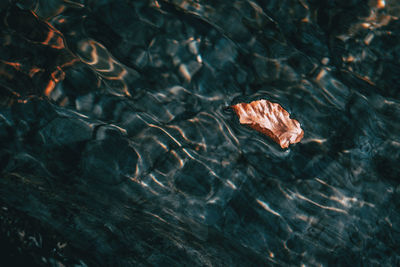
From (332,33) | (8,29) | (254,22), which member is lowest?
(8,29)

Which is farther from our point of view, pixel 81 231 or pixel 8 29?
pixel 8 29

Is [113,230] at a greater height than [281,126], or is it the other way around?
[281,126]

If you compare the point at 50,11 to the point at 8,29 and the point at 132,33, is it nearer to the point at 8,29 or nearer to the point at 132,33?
the point at 8,29

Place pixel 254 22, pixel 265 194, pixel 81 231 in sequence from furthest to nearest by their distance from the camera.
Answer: pixel 254 22 → pixel 265 194 → pixel 81 231

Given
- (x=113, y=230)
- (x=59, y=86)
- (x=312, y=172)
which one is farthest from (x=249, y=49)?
(x=113, y=230)

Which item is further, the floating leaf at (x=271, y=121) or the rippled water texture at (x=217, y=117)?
the floating leaf at (x=271, y=121)

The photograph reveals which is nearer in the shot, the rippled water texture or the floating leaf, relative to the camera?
the rippled water texture
